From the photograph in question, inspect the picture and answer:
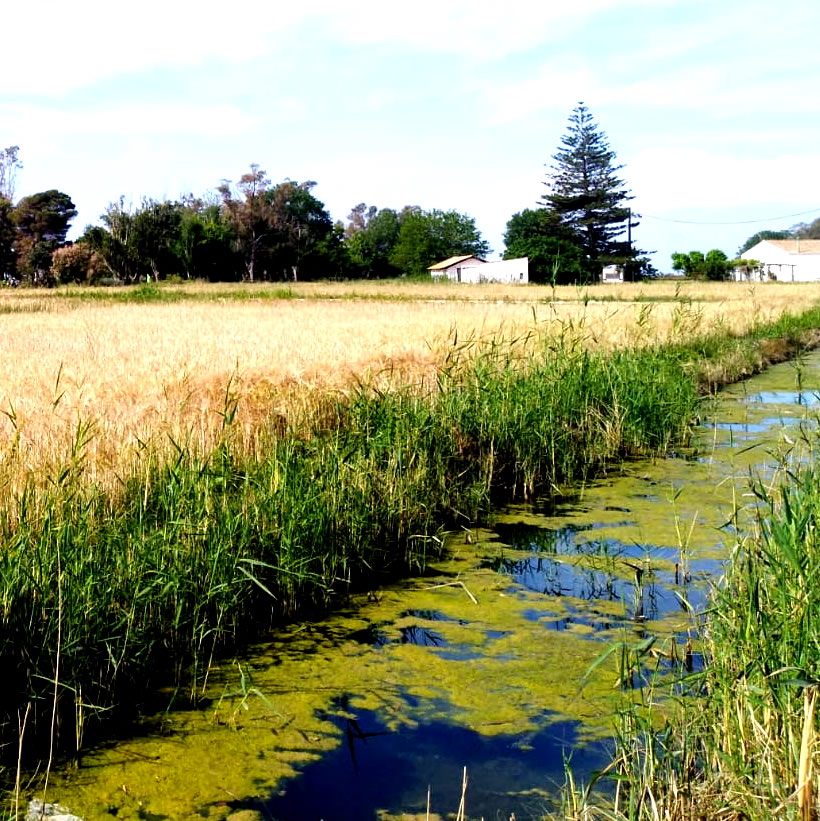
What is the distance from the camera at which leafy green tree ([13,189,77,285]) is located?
58.5m

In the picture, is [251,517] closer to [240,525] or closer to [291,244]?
[240,525]

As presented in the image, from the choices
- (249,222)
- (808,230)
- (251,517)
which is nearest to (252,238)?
(249,222)

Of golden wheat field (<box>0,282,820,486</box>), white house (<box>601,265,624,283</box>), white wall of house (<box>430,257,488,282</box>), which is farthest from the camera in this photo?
white wall of house (<box>430,257,488,282</box>)

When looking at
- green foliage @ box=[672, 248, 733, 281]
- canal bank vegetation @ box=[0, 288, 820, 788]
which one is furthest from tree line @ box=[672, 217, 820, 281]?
canal bank vegetation @ box=[0, 288, 820, 788]

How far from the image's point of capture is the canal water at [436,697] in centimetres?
329

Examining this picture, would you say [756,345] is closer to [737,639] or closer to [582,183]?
[737,639]

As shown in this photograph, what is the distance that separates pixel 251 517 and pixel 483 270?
2578 inches

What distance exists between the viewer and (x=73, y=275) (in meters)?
50.0

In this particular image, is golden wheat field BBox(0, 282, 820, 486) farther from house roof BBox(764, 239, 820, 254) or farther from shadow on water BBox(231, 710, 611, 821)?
house roof BBox(764, 239, 820, 254)

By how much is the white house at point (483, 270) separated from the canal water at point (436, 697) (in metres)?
47.2

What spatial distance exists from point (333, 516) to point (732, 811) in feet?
10.3

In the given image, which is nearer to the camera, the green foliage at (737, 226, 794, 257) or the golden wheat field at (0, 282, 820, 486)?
the golden wheat field at (0, 282, 820, 486)

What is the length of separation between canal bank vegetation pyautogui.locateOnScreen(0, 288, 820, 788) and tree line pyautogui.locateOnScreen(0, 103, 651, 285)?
41.9m

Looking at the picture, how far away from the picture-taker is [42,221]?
6038 cm
